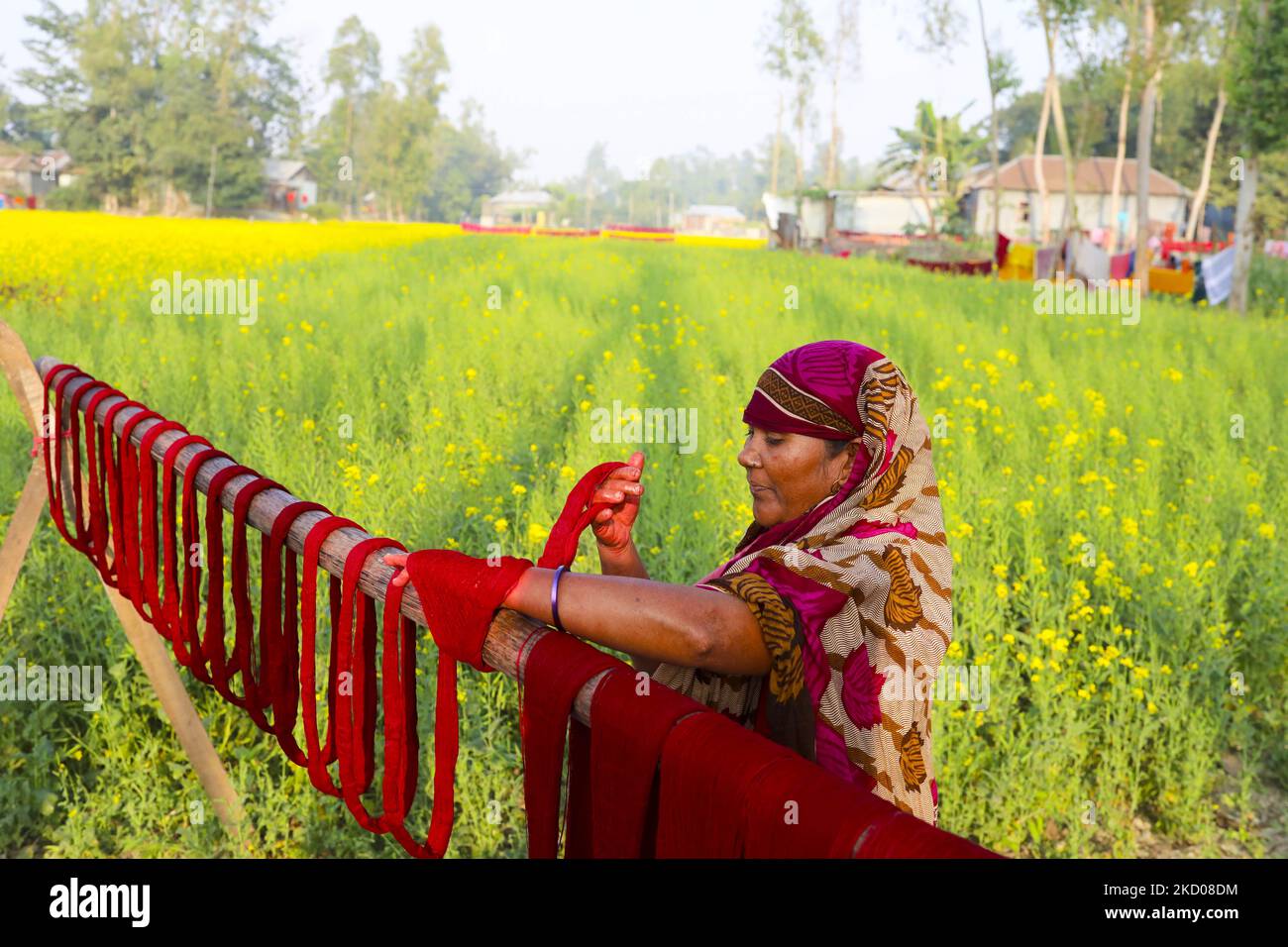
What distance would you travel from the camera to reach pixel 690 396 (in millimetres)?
6277

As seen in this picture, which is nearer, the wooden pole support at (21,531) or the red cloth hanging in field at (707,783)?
the red cloth hanging in field at (707,783)

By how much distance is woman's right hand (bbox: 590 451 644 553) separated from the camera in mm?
1372

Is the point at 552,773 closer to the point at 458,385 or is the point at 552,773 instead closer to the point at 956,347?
the point at 458,385

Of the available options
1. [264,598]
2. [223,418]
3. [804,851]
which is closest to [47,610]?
[223,418]

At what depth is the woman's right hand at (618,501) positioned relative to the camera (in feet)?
4.50

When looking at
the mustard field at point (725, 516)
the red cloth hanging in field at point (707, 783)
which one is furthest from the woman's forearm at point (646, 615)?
the mustard field at point (725, 516)
